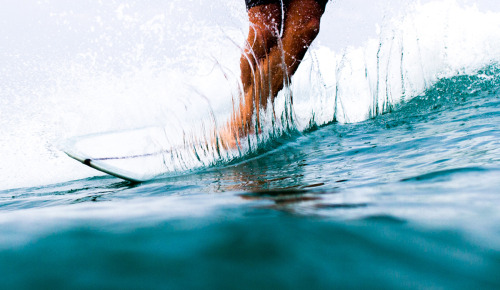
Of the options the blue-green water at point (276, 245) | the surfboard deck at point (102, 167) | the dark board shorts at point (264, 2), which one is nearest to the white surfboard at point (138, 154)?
the surfboard deck at point (102, 167)

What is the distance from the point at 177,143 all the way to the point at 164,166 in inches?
6.4

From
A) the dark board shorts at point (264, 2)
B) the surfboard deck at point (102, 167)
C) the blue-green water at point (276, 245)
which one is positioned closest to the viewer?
the blue-green water at point (276, 245)

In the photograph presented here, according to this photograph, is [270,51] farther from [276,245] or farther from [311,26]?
[276,245]

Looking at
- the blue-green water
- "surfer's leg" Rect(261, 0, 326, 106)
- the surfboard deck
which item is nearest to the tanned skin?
"surfer's leg" Rect(261, 0, 326, 106)

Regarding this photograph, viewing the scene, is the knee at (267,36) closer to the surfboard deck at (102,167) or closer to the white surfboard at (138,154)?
the white surfboard at (138,154)

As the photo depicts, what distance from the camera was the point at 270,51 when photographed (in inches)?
80.2

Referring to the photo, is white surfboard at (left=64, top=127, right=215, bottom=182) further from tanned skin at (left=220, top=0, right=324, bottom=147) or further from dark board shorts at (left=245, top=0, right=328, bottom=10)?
dark board shorts at (left=245, top=0, right=328, bottom=10)

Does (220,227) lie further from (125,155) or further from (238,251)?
(125,155)

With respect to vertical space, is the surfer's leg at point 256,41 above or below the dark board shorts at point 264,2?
below

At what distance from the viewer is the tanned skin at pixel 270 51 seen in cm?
192

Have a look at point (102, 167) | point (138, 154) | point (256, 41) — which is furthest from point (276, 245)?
point (256, 41)

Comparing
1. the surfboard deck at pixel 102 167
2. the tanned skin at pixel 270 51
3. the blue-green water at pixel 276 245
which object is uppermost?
the tanned skin at pixel 270 51

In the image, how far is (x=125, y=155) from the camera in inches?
65.6

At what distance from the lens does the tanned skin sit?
1.92 metres
